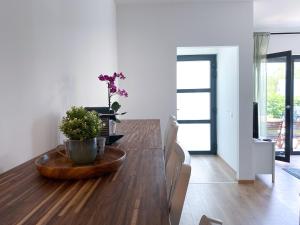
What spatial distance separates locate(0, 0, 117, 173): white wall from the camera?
1.17 meters

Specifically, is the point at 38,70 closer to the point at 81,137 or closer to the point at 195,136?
the point at 81,137

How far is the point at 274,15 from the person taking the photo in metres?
4.99

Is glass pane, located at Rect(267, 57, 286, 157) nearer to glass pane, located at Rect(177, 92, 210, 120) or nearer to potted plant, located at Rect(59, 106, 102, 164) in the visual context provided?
glass pane, located at Rect(177, 92, 210, 120)

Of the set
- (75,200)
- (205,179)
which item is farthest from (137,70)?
(75,200)

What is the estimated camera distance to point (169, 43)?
172 inches

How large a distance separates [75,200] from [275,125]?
18.7ft

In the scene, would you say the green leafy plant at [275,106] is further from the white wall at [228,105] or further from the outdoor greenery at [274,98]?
the white wall at [228,105]

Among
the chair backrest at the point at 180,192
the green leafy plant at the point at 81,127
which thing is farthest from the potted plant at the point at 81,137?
the chair backrest at the point at 180,192

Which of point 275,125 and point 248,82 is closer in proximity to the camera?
point 248,82

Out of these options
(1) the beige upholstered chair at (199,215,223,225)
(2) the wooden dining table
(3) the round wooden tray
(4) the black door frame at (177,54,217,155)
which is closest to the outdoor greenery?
(4) the black door frame at (177,54,217,155)

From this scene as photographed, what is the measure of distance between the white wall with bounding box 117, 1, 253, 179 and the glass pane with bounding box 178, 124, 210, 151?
1737 mm

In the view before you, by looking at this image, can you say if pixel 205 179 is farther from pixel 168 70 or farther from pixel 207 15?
pixel 207 15

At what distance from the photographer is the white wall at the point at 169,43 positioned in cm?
430

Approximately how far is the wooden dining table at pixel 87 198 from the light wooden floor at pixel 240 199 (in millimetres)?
2169
